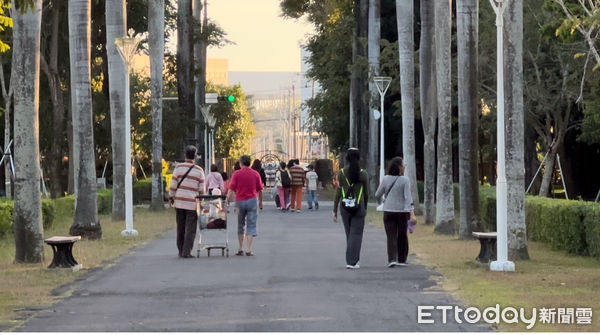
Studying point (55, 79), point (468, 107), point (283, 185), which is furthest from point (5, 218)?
point (283, 185)

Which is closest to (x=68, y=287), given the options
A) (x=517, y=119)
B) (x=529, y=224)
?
(x=517, y=119)

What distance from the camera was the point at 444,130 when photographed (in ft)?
91.4

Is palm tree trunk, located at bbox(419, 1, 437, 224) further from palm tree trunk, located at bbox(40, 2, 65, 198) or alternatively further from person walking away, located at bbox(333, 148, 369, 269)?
palm tree trunk, located at bbox(40, 2, 65, 198)

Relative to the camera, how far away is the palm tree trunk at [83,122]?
2570cm

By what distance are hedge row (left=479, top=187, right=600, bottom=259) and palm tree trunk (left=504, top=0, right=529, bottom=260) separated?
3.81 ft

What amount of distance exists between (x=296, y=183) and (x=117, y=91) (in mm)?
10589

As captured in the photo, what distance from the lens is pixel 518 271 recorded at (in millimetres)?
18031

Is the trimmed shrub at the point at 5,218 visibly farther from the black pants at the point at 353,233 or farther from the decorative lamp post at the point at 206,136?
the decorative lamp post at the point at 206,136

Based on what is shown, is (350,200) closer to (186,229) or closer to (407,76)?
(186,229)

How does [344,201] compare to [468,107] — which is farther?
[468,107]

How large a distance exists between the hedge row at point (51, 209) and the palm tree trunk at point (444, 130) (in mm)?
9012

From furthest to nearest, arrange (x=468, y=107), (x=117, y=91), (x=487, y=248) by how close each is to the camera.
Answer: (x=117, y=91) < (x=468, y=107) < (x=487, y=248)

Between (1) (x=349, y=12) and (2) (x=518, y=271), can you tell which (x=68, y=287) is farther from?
(1) (x=349, y=12)

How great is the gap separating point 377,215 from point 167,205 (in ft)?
32.3
